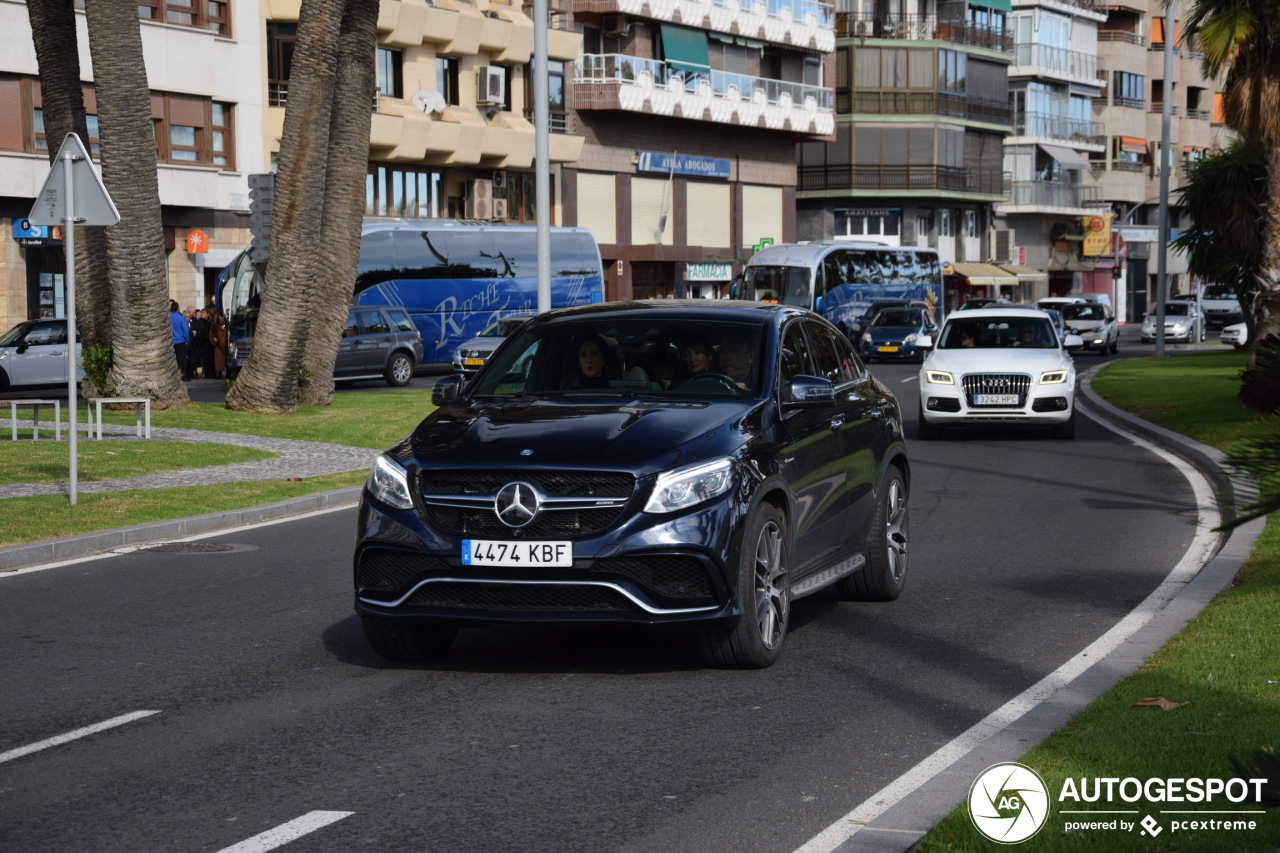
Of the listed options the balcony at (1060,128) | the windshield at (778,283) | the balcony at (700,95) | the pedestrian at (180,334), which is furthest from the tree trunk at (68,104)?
the balcony at (1060,128)

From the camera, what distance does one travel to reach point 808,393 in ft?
28.5

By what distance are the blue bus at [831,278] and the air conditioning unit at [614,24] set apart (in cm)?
941

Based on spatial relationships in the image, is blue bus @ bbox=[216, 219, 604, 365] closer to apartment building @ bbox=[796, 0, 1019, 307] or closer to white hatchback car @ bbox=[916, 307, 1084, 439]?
white hatchback car @ bbox=[916, 307, 1084, 439]

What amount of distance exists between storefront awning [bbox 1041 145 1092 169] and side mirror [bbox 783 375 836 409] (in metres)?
83.7

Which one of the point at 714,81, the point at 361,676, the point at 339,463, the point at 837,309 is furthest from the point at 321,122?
the point at 714,81

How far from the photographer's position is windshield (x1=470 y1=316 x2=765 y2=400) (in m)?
8.84

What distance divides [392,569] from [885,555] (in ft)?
11.0

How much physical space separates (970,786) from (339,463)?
14.1 meters

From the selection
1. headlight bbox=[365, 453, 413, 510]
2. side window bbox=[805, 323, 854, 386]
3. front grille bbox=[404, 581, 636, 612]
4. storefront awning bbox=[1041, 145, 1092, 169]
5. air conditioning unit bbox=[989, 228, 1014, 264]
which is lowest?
front grille bbox=[404, 581, 636, 612]

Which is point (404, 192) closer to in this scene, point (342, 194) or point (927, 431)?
point (342, 194)

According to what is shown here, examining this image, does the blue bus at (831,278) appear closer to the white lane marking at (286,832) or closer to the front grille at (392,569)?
the front grille at (392,569)

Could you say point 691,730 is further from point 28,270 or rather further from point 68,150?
point 28,270

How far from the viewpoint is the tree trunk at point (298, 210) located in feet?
82.3

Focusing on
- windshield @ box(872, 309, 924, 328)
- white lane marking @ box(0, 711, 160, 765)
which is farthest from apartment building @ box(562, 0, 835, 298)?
white lane marking @ box(0, 711, 160, 765)
